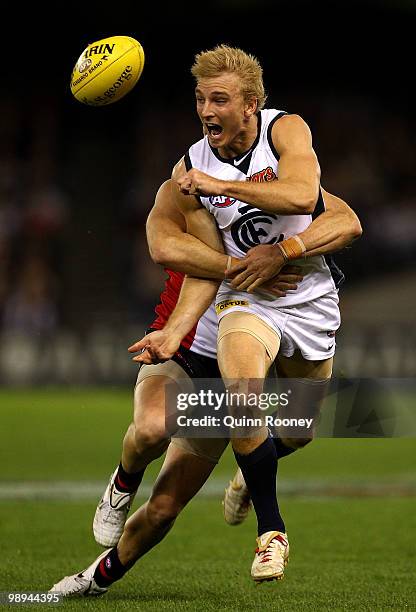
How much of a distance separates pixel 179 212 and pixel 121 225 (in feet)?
54.1

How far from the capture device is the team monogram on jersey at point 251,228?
5.69m

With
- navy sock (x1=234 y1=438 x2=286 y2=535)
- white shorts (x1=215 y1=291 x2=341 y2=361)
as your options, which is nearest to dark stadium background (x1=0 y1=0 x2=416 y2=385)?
white shorts (x1=215 y1=291 x2=341 y2=361)

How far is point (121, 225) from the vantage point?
73.3 ft

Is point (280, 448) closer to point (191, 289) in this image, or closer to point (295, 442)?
point (295, 442)

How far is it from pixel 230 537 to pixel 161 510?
2405 mm

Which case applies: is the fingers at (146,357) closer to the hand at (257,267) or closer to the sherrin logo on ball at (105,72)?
the hand at (257,267)

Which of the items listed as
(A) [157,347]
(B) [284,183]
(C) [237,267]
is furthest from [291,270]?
(A) [157,347]

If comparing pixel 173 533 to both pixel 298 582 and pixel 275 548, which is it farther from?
pixel 275 548

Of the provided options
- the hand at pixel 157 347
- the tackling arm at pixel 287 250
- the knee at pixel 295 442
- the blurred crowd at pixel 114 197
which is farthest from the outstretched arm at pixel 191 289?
the blurred crowd at pixel 114 197

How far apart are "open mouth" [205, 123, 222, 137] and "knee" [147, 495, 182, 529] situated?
70.5 inches

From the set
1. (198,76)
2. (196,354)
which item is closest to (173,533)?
(196,354)

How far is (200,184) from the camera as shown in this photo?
203 inches

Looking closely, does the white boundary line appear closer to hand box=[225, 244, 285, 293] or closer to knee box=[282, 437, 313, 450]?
knee box=[282, 437, 313, 450]

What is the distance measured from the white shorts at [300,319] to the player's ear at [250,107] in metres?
0.88
